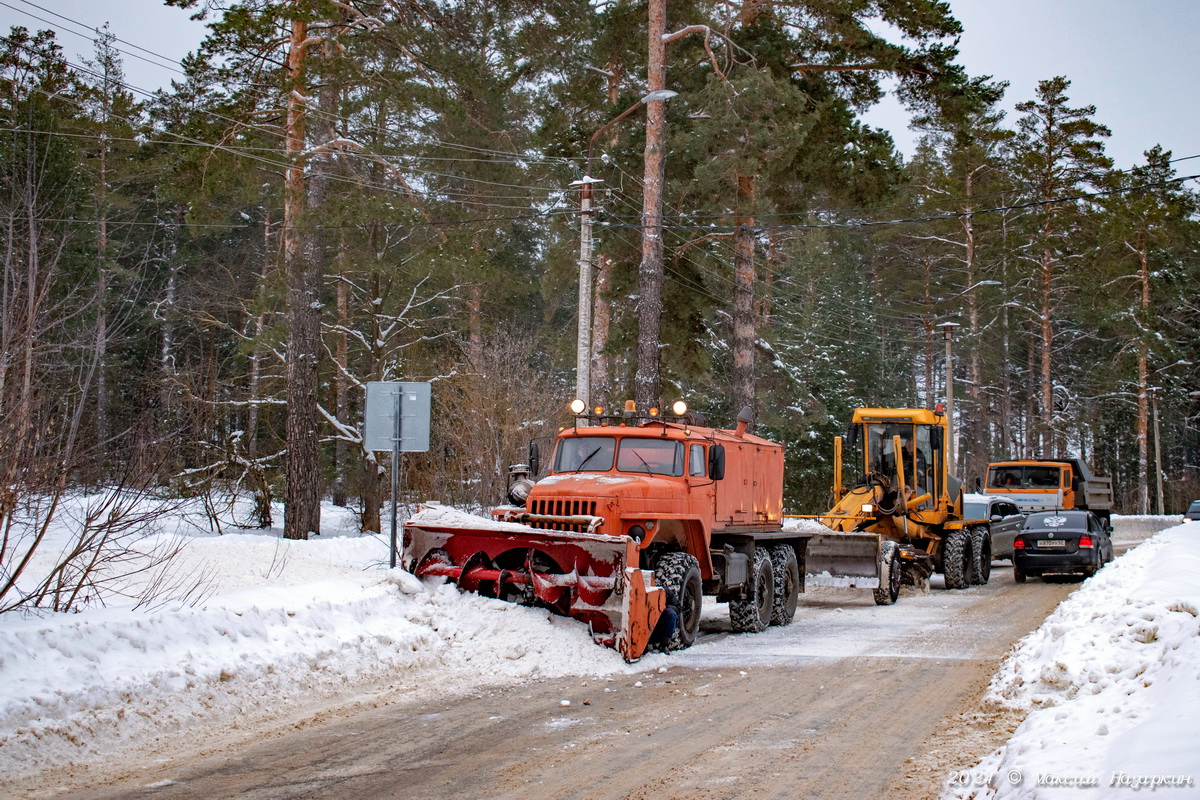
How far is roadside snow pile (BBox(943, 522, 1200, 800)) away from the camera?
407 centimetres

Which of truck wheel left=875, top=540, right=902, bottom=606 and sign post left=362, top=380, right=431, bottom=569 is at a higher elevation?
sign post left=362, top=380, right=431, bottom=569

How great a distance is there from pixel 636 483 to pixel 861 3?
14227mm

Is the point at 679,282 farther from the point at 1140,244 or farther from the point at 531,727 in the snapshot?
the point at 1140,244

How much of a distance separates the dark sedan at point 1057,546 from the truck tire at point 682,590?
36.8 feet

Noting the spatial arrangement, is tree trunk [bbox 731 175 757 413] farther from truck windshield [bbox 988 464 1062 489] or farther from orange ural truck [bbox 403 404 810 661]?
truck windshield [bbox 988 464 1062 489]

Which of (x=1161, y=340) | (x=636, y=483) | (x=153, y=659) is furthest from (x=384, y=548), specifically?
(x=1161, y=340)

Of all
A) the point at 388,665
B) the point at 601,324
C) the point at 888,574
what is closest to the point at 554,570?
the point at 388,665

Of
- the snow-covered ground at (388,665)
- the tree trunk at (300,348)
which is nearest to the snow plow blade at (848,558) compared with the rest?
the snow-covered ground at (388,665)

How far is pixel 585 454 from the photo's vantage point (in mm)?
11930

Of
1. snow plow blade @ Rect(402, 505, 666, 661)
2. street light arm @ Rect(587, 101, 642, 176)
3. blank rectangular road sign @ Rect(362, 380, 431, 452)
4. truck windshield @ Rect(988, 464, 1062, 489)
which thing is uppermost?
street light arm @ Rect(587, 101, 642, 176)

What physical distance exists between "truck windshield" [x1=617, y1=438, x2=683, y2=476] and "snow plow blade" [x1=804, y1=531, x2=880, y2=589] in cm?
514

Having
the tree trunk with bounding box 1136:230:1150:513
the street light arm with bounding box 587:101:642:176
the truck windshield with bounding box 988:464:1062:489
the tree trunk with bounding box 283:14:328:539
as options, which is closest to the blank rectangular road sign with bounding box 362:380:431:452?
the tree trunk with bounding box 283:14:328:539

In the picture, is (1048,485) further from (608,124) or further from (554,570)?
Result: (554,570)

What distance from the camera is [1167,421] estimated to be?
192 ft
